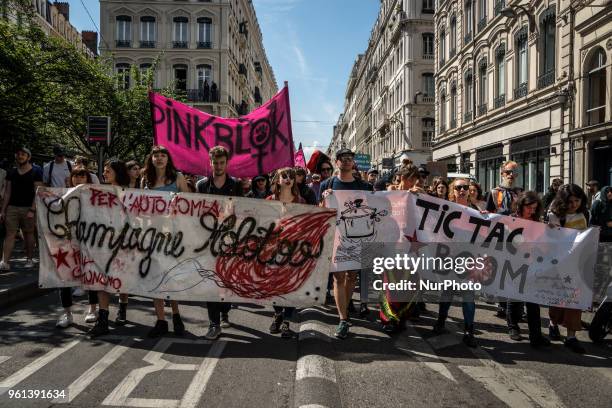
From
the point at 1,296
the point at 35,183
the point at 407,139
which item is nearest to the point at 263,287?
the point at 1,296

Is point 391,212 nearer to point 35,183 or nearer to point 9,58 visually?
point 35,183

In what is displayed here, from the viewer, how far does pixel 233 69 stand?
47.2m

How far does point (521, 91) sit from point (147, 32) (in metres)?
32.3

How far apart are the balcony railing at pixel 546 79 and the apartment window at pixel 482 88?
225 inches

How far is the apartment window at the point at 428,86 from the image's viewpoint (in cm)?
4138

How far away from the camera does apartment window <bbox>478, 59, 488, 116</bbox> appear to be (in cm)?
2483

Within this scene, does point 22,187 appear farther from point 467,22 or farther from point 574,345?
point 467,22

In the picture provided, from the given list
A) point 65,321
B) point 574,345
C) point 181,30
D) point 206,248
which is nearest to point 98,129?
point 65,321

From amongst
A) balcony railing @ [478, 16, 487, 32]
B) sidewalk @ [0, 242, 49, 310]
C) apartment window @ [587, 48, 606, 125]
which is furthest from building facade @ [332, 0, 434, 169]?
sidewalk @ [0, 242, 49, 310]

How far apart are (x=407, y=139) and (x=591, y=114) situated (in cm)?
2596

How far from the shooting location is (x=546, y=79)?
18.5 metres

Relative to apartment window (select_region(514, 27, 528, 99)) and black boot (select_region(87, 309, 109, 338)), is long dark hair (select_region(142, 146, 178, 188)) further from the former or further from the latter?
apartment window (select_region(514, 27, 528, 99))

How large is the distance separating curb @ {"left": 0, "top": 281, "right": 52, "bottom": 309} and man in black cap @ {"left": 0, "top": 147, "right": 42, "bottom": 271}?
3.77 ft

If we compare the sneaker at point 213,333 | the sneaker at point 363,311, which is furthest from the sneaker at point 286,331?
the sneaker at point 363,311
